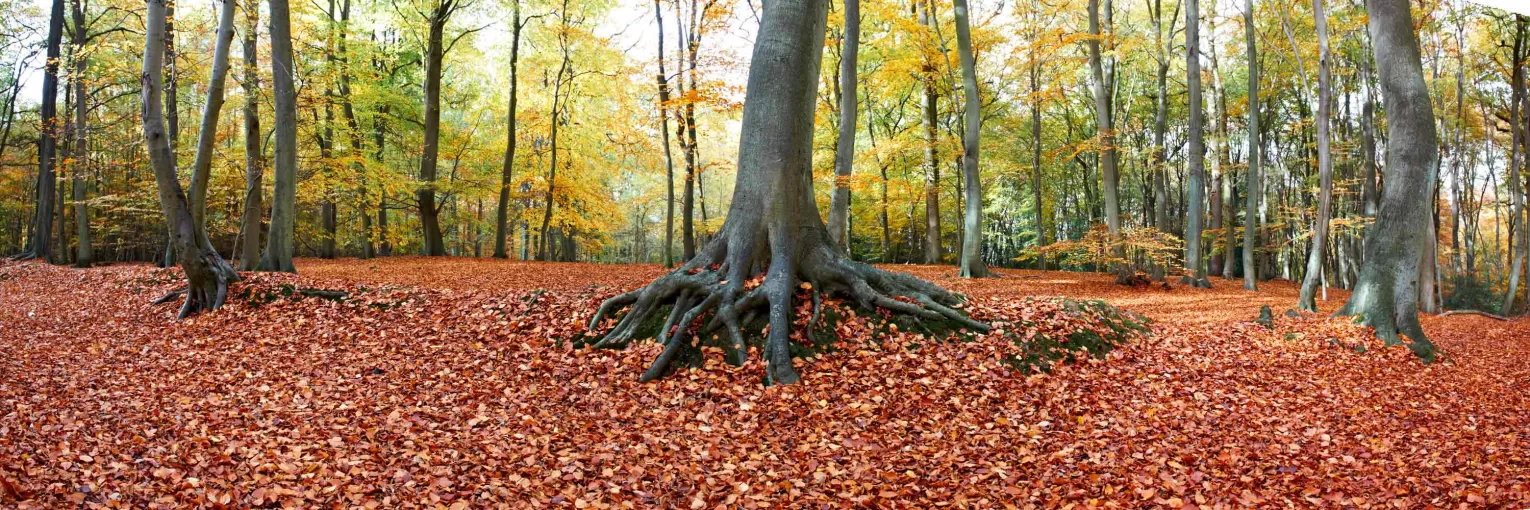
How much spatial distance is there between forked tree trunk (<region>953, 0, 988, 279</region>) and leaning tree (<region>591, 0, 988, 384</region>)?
705 centimetres

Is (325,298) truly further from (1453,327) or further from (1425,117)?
(1453,327)

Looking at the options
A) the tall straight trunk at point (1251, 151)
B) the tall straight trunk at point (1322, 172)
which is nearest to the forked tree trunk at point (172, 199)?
the tall straight trunk at point (1322, 172)

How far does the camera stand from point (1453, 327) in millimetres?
10281

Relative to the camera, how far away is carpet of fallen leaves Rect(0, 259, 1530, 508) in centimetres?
396

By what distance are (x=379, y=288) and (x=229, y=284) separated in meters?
2.08

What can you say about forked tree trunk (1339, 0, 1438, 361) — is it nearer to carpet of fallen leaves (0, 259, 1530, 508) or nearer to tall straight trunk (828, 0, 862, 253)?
carpet of fallen leaves (0, 259, 1530, 508)

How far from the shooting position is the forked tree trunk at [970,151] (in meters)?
13.5

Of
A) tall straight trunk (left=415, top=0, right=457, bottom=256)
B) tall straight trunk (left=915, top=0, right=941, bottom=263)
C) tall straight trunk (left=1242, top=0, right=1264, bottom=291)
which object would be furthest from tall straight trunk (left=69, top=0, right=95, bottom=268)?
tall straight trunk (left=1242, top=0, right=1264, bottom=291)

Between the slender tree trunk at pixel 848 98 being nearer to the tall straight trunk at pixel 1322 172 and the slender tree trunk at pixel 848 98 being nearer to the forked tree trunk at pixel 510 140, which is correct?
the tall straight trunk at pixel 1322 172

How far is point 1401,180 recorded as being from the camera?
7719 mm

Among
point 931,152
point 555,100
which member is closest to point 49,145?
point 555,100

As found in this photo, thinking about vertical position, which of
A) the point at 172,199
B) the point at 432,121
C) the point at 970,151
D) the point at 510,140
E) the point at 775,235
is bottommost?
the point at 775,235

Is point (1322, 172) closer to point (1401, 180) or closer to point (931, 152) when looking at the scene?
point (1401, 180)

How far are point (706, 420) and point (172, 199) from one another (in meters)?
8.03
